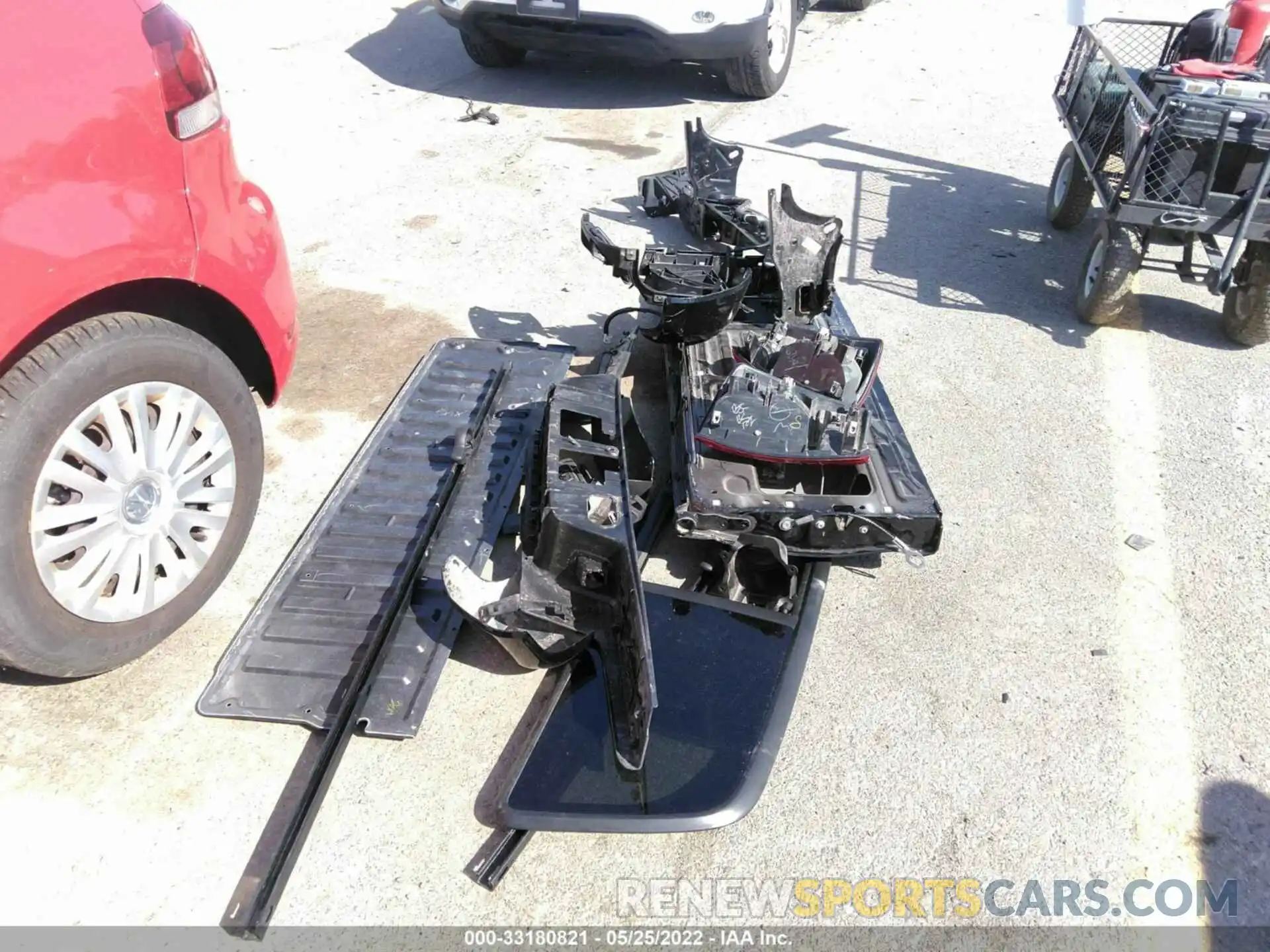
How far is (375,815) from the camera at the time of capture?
2.54m

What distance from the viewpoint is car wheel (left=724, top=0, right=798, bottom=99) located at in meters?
7.41

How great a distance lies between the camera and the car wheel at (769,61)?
24.3 feet

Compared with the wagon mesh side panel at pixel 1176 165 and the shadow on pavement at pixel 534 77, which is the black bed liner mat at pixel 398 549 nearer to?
the wagon mesh side panel at pixel 1176 165

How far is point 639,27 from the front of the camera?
684 centimetres

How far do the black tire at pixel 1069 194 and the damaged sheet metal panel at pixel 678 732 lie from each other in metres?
4.22

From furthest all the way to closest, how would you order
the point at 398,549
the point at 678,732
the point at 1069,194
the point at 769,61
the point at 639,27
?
the point at 769,61 → the point at 639,27 → the point at 1069,194 → the point at 398,549 → the point at 678,732

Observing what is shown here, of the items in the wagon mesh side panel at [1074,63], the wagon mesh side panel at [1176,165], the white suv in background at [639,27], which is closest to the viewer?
the wagon mesh side panel at [1176,165]

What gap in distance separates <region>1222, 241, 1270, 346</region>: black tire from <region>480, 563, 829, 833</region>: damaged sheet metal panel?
3.43 m

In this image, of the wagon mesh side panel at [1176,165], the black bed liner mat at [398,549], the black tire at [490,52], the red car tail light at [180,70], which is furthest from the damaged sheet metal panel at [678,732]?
the black tire at [490,52]

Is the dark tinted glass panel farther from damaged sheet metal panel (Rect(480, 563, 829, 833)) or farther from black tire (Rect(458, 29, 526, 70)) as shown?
black tire (Rect(458, 29, 526, 70))

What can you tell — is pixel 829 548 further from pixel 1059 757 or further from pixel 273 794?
pixel 273 794

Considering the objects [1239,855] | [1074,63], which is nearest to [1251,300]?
[1074,63]

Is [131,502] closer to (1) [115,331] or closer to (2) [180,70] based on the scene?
(1) [115,331]

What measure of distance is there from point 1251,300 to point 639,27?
461 cm
